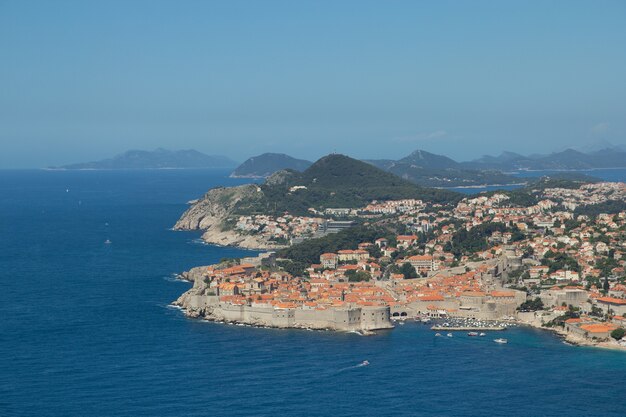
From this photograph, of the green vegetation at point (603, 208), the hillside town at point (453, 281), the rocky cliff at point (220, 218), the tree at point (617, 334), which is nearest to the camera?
the tree at point (617, 334)

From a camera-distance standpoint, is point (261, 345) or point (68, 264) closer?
point (261, 345)

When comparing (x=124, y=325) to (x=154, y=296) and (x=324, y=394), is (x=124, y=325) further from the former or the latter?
(x=324, y=394)

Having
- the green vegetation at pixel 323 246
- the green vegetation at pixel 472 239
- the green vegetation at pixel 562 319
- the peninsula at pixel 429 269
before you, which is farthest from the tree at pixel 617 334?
the green vegetation at pixel 323 246

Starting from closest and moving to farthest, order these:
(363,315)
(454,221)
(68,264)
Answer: (363,315)
(68,264)
(454,221)

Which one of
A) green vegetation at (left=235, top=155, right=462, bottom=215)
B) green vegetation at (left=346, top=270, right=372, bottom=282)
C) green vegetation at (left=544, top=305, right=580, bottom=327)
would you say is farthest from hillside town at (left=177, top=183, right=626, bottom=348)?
green vegetation at (left=235, top=155, right=462, bottom=215)

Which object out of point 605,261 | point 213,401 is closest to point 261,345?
point 213,401

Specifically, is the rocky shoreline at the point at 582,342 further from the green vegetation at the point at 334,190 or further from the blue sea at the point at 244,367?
the green vegetation at the point at 334,190

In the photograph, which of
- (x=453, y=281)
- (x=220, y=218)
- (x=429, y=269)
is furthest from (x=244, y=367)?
(x=220, y=218)

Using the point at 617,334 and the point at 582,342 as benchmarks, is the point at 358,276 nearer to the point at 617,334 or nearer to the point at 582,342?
the point at 582,342
